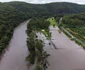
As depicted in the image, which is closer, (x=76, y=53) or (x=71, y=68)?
(x=71, y=68)

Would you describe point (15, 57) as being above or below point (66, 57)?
below

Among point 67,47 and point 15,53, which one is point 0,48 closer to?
point 15,53

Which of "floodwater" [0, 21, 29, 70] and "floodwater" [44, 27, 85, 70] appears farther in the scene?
"floodwater" [0, 21, 29, 70]

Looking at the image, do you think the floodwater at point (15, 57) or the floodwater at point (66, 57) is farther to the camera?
the floodwater at point (15, 57)

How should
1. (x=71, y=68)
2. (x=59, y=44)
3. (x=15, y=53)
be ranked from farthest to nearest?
(x=59, y=44)
(x=15, y=53)
(x=71, y=68)

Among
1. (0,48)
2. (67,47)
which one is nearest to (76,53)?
(67,47)

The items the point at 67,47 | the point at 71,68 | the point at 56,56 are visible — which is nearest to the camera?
the point at 71,68

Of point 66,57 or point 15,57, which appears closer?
point 66,57
